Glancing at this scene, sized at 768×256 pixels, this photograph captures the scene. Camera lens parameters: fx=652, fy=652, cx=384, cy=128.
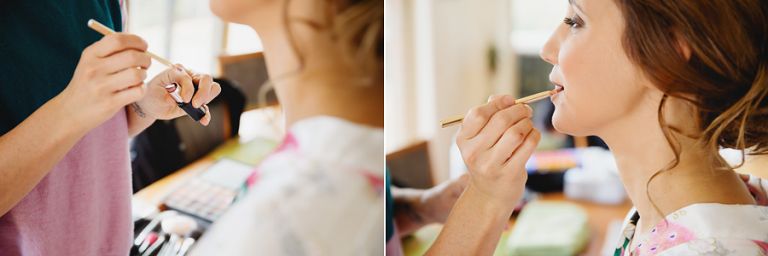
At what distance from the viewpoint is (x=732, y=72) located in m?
0.82

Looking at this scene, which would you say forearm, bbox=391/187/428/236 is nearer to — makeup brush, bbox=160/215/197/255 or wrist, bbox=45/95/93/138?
makeup brush, bbox=160/215/197/255

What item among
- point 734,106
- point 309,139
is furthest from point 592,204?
point 309,139

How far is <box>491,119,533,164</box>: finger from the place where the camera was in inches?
32.4

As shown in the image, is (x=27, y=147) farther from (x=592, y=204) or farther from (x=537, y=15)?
(x=537, y=15)

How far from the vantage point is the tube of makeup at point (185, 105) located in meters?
0.66

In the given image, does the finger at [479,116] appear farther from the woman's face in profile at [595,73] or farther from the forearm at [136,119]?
the forearm at [136,119]

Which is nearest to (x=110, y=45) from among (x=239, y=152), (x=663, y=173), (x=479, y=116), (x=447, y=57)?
(x=239, y=152)

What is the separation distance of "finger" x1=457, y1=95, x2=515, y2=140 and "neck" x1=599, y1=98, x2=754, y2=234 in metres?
0.17

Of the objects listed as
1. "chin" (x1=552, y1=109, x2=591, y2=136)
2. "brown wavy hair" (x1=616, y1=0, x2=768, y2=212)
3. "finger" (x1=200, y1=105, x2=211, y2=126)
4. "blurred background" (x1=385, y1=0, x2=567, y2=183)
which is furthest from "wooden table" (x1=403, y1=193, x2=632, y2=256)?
"finger" (x1=200, y1=105, x2=211, y2=126)

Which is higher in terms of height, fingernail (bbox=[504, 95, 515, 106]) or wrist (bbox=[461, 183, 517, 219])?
fingernail (bbox=[504, 95, 515, 106])

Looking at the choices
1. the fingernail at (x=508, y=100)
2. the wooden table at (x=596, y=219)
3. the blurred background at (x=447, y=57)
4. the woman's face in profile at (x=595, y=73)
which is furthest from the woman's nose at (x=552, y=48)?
the blurred background at (x=447, y=57)

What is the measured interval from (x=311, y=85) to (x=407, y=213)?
512mm

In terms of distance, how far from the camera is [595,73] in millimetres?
878

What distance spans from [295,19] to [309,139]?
0.13 metres
